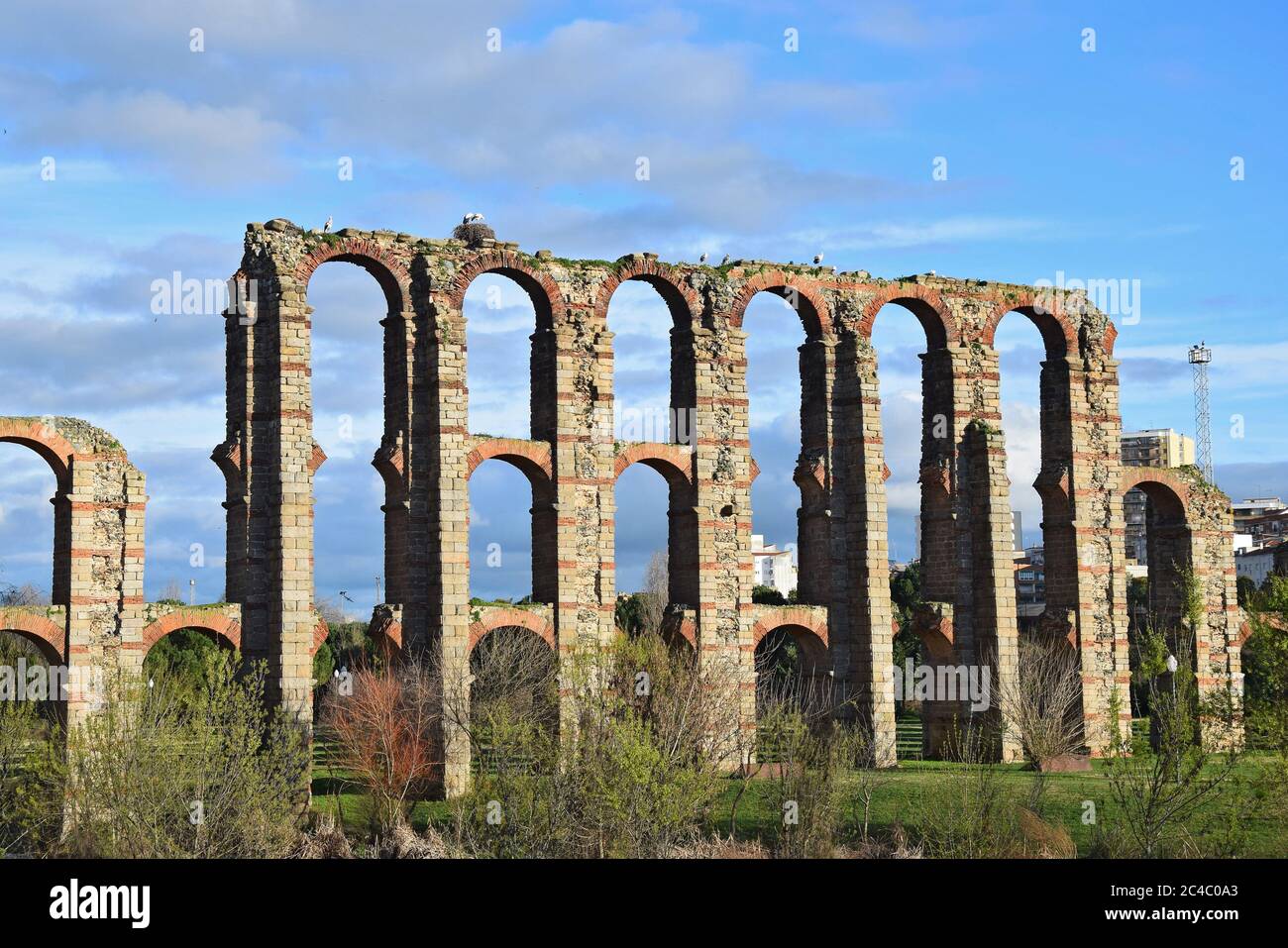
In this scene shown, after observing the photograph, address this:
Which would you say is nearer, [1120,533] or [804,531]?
[804,531]

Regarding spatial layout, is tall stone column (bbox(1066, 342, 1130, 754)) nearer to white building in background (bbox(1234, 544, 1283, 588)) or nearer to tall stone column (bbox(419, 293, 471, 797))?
tall stone column (bbox(419, 293, 471, 797))

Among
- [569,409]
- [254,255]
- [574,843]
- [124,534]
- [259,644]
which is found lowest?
[574,843]

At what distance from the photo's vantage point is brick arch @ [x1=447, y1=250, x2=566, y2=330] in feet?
122

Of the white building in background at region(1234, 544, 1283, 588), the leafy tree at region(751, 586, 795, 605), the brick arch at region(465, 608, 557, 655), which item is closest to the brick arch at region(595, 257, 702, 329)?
the brick arch at region(465, 608, 557, 655)

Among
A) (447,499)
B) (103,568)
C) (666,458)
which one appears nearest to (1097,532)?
(666,458)

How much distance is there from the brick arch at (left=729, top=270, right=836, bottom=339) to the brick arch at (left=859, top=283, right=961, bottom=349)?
4.04 feet

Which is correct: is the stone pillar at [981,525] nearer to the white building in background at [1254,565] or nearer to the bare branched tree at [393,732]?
the bare branched tree at [393,732]

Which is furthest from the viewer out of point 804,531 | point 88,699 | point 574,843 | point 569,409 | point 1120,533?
point 1120,533

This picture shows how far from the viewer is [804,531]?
41.4 meters

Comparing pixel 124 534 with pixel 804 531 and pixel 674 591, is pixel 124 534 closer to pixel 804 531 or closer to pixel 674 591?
pixel 674 591
